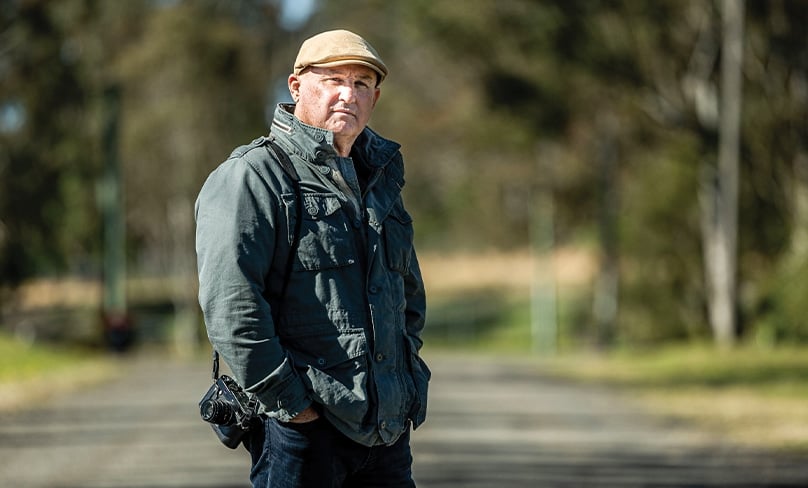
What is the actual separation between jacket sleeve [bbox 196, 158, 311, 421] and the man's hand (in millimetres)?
41

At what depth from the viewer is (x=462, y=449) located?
488 inches

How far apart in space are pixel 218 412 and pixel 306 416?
27 centimetres

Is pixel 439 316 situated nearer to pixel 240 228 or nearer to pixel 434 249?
pixel 434 249

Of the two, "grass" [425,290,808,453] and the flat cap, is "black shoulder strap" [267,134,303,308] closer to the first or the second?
the flat cap

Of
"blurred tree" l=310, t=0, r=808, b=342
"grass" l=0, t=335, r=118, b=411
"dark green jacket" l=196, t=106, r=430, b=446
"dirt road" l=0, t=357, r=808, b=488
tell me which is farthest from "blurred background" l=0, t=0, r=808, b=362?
"dark green jacket" l=196, t=106, r=430, b=446

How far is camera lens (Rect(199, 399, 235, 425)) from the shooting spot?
4.07 m

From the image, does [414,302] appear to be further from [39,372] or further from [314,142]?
[39,372]

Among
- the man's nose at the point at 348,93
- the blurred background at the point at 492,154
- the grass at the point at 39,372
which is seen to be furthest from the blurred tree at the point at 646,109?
the man's nose at the point at 348,93

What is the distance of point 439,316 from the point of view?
5725 centimetres

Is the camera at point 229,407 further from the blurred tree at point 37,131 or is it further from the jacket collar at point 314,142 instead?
the blurred tree at point 37,131

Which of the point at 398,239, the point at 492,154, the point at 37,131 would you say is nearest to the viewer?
the point at 398,239

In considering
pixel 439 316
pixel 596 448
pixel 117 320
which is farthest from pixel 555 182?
pixel 596 448

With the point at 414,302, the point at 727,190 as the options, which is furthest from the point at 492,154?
the point at 414,302

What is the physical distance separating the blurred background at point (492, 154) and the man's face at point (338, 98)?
2455cm
